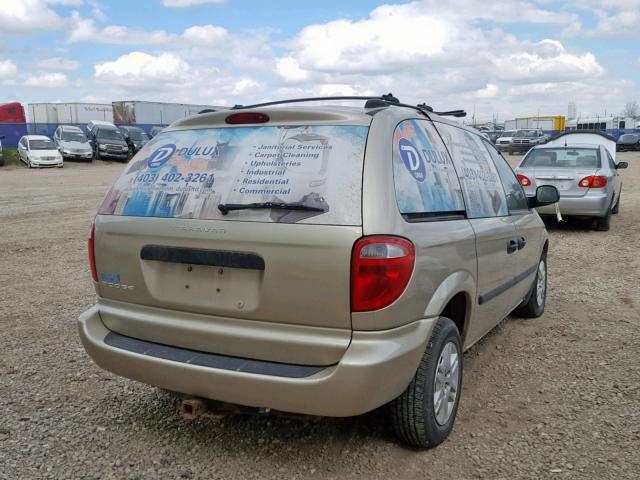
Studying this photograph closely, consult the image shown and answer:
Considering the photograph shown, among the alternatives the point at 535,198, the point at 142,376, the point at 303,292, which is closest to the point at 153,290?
the point at 142,376

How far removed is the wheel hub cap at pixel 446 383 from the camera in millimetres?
3170

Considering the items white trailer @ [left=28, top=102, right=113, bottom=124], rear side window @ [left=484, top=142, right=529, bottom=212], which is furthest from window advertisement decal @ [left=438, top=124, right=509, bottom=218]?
white trailer @ [left=28, top=102, right=113, bottom=124]

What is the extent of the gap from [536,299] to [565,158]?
6.42 metres

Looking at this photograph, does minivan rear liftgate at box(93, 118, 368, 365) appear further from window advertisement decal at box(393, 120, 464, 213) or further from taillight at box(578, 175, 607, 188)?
taillight at box(578, 175, 607, 188)

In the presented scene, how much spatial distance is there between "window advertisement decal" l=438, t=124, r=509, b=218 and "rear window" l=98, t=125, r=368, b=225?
0.97 meters

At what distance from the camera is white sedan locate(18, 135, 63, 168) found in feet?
95.8

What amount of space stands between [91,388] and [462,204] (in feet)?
8.70

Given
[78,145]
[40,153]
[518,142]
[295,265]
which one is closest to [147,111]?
[78,145]

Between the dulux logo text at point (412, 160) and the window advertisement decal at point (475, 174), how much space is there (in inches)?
20.3

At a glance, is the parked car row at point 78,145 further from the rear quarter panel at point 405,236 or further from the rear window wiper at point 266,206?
the rear quarter panel at point 405,236

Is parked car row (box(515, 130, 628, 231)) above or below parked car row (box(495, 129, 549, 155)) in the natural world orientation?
above

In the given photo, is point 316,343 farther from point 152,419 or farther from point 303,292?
point 152,419

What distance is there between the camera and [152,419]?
3.60m

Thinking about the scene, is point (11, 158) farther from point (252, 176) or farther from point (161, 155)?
point (252, 176)
